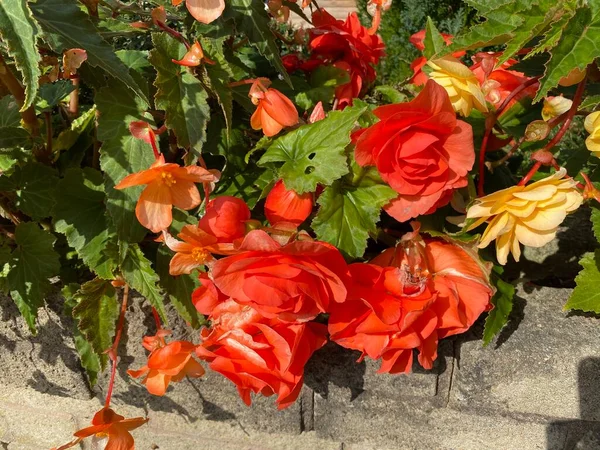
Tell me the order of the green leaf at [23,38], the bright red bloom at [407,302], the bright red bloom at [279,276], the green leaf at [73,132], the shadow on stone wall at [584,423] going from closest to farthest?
the green leaf at [23,38] → the bright red bloom at [279,276] → the bright red bloom at [407,302] → the shadow on stone wall at [584,423] → the green leaf at [73,132]

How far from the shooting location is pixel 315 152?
89 centimetres

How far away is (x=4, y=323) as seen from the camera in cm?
120

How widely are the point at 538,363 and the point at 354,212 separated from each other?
403 millimetres

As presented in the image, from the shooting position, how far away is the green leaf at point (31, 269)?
1042mm

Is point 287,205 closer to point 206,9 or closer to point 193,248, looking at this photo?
point 193,248

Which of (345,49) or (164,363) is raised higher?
(345,49)

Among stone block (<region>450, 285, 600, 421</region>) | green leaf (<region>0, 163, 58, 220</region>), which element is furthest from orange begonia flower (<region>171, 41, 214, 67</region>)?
stone block (<region>450, 285, 600, 421</region>)

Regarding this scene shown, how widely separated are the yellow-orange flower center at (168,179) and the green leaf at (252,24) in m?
0.25

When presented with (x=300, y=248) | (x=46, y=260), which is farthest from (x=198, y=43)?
(x=46, y=260)

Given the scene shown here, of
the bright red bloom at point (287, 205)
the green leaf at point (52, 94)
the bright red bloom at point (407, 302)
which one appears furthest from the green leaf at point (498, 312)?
the green leaf at point (52, 94)

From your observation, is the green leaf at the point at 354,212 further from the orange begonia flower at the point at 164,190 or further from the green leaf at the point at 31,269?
the green leaf at the point at 31,269

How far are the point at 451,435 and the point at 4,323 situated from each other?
2.91ft

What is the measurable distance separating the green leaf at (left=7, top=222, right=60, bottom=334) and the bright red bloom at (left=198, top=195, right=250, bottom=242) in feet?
1.12

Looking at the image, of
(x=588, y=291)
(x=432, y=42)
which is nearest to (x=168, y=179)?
(x=432, y=42)
